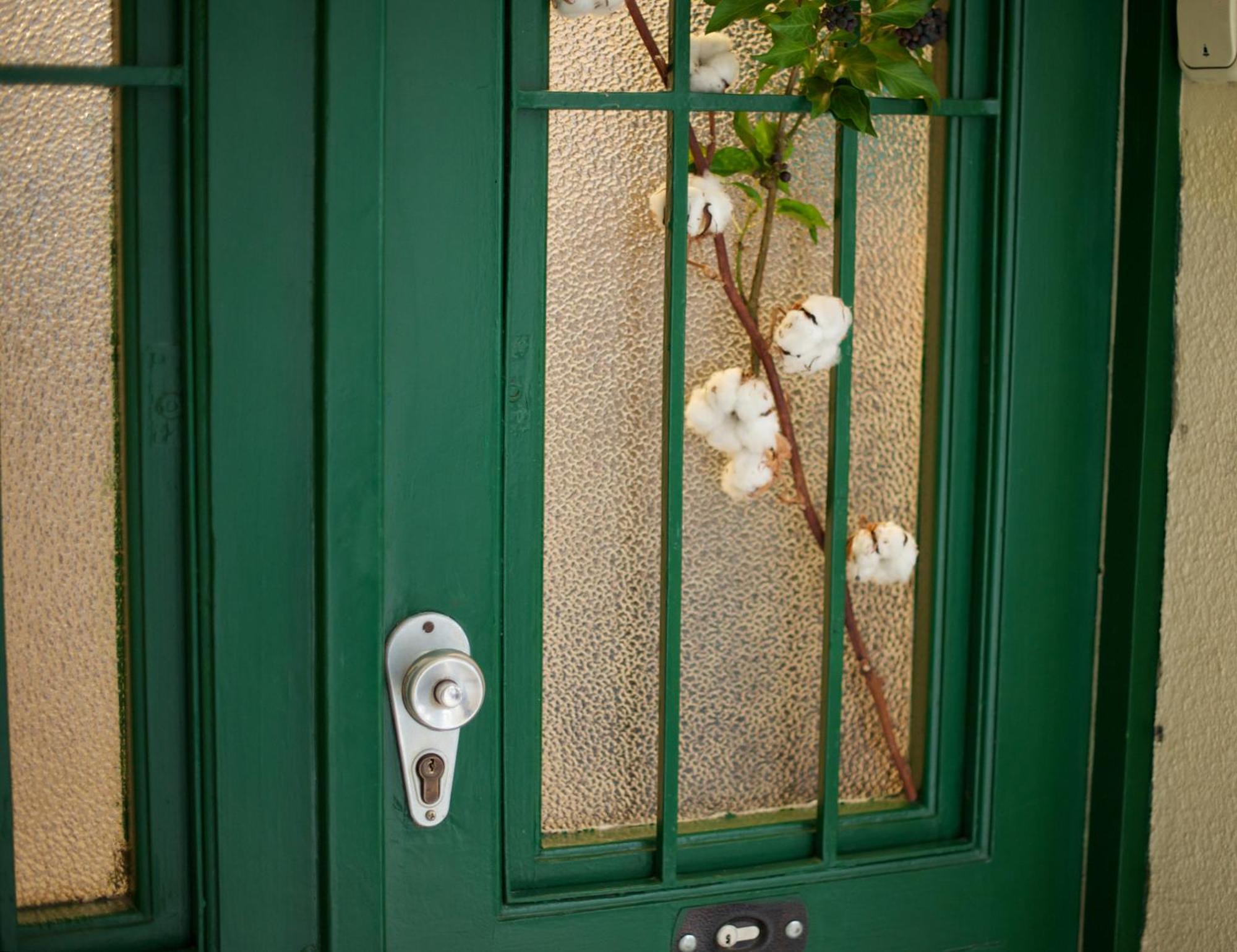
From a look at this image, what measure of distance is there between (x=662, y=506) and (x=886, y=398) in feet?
0.97

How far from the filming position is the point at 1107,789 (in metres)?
1.47

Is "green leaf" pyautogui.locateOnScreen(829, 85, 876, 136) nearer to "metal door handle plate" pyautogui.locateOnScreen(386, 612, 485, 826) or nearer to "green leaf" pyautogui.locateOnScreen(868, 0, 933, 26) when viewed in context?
"green leaf" pyautogui.locateOnScreen(868, 0, 933, 26)

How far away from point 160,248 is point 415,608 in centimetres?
44

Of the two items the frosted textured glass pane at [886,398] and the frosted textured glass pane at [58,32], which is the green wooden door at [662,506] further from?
the frosted textured glass pane at [58,32]

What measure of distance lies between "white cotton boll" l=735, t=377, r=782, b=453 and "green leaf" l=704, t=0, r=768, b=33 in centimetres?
37

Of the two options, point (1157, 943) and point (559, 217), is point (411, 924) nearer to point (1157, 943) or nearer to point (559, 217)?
point (559, 217)

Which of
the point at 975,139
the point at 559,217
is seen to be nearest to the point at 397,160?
the point at 559,217

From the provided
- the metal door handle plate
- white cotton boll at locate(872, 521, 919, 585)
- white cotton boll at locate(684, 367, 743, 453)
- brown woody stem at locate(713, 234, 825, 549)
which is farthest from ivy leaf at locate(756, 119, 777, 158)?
the metal door handle plate

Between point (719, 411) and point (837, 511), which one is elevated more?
point (719, 411)

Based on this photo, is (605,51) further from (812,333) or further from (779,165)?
(812,333)

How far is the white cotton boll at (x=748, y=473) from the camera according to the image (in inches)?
54.4

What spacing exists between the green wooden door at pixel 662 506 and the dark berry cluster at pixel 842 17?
0.29 feet

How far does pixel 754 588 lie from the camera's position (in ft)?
4.69

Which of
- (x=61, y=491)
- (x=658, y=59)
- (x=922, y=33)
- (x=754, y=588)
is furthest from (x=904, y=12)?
(x=61, y=491)
